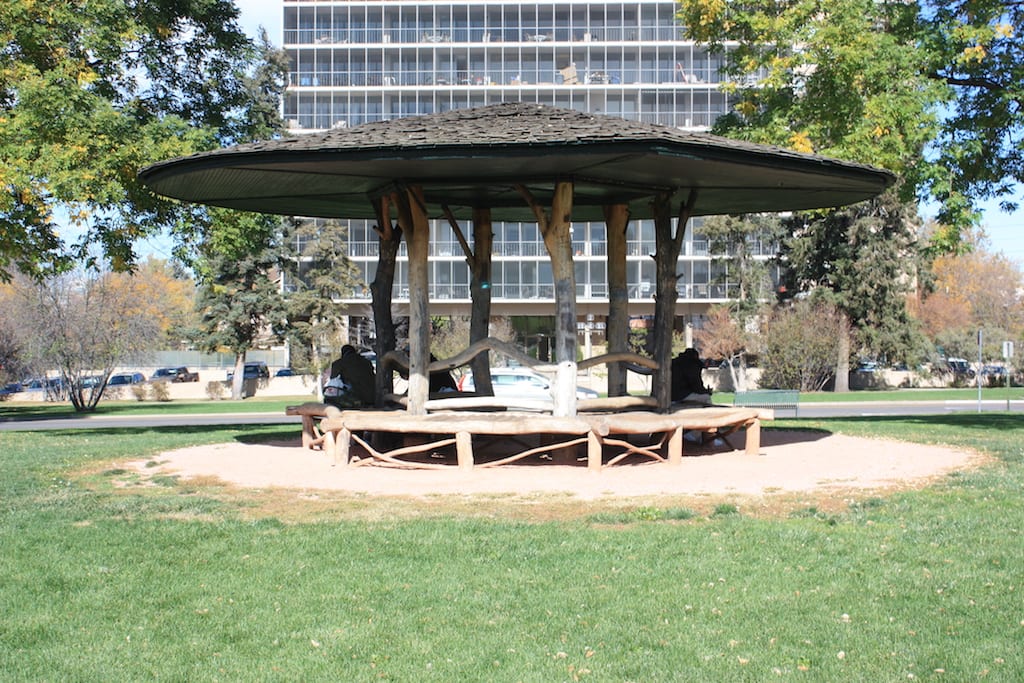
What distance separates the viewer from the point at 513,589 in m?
7.96

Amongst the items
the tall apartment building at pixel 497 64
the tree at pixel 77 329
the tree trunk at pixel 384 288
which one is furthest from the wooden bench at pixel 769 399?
the tall apartment building at pixel 497 64

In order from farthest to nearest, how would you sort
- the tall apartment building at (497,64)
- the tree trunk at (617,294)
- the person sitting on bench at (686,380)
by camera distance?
the tall apartment building at (497,64), the person sitting on bench at (686,380), the tree trunk at (617,294)

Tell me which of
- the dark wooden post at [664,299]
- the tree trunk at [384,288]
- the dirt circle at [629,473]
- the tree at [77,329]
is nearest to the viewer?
the dirt circle at [629,473]

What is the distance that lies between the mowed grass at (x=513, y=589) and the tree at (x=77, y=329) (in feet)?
115

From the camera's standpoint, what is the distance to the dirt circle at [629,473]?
505 inches

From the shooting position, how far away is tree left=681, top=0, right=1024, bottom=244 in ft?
70.7

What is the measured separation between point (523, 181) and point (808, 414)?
23.0 meters

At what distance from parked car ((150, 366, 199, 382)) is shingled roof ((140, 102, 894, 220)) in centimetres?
5720

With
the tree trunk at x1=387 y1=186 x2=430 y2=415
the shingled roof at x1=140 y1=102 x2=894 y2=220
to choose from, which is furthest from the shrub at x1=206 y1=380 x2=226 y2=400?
the tree trunk at x1=387 y1=186 x2=430 y2=415

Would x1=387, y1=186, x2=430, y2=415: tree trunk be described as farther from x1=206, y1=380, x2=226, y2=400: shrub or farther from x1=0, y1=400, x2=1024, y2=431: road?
x1=206, y1=380, x2=226, y2=400: shrub

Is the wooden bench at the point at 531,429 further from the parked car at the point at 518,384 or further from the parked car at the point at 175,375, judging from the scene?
the parked car at the point at 175,375

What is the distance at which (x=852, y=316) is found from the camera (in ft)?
182

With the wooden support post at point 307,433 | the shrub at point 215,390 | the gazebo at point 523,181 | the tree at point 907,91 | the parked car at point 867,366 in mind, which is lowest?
the shrub at point 215,390

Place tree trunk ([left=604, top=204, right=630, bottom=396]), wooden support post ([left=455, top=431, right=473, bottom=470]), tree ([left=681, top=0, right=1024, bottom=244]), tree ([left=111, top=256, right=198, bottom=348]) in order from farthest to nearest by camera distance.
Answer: tree ([left=111, top=256, right=198, bottom=348]), tree ([left=681, top=0, right=1024, bottom=244]), tree trunk ([left=604, top=204, right=630, bottom=396]), wooden support post ([left=455, top=431, right=473, bottom=470])
